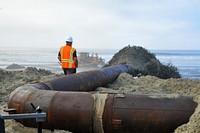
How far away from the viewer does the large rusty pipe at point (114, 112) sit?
4250 millimetres

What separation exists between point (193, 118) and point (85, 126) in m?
1.51

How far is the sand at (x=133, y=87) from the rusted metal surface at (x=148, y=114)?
192 millimetres

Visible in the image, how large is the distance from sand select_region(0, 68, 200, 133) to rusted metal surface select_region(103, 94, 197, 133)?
19 centimetres

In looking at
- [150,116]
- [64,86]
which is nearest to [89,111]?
[150,116]

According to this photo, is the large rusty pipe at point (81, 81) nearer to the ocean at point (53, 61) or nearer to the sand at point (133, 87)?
the sand at point (133, 87)

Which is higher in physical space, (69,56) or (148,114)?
(69,56)

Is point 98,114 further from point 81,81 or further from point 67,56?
point 67,56

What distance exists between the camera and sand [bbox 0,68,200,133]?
403cm

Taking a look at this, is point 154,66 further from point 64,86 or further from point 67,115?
point 67,115

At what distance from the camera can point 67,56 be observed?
867 centimetres

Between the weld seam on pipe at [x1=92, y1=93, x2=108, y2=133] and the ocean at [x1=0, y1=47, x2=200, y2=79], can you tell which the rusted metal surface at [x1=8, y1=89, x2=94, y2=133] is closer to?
the weld seam on pipe at [x1=92, y1=93, x2=108, y2=133]

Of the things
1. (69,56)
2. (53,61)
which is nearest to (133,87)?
(69,56)

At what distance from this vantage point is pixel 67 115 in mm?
4512

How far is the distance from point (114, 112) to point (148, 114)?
47cm
